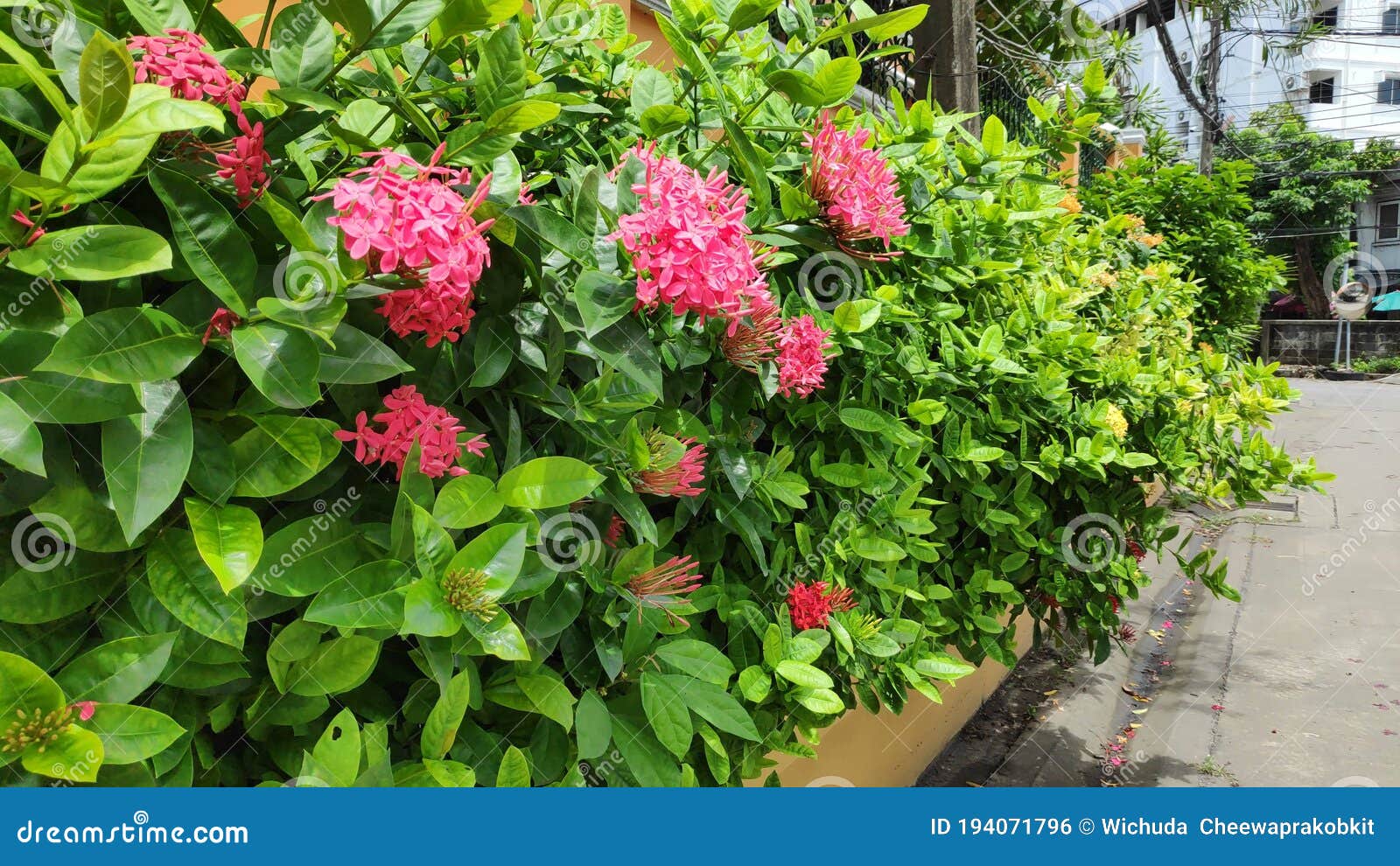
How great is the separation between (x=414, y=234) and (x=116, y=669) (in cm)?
51

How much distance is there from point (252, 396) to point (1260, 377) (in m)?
3.70

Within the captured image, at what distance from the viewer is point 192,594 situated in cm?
91

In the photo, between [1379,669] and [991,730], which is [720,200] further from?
[1379,669]

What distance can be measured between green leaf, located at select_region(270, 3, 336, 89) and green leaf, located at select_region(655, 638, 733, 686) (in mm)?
915

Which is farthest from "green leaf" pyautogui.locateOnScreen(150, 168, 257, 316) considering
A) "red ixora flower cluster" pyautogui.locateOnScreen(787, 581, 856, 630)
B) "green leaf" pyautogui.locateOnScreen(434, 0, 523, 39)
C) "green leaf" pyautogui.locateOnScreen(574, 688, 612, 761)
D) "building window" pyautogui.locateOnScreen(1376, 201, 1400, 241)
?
"building window" pyautogui.locateOnScreen(1376, 201, 1400, 241)

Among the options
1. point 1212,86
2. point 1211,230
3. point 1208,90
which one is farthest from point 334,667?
point 1212,86

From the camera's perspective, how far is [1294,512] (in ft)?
28.3

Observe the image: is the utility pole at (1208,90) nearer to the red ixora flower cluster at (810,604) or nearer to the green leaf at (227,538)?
the red ixora flower cluster at (810,604)

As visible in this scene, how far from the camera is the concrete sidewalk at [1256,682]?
4000 mm

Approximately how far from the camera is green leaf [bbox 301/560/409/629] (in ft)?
3.08

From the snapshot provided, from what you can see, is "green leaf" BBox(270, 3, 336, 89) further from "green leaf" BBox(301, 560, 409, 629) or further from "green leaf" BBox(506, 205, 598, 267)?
"green leaf" BBox(301, 560, 409, 629)

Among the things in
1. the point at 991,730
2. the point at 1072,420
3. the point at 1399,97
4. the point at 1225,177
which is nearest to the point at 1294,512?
the point at 1225,177

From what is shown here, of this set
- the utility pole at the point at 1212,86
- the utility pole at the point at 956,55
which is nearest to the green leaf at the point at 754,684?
the utility pole at the point at 956,55

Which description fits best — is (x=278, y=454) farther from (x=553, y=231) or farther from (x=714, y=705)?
(x=714, y=705)
